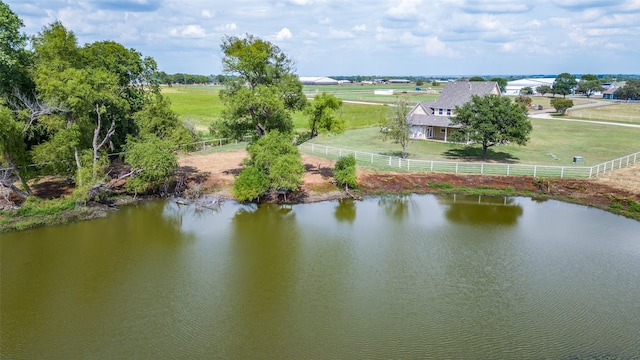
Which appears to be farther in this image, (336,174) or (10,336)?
(336,174)

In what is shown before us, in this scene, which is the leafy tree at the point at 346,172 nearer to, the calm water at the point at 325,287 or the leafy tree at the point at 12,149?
the calm water at the point at 325,287

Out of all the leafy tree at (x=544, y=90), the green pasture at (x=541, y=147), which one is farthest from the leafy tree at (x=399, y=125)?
the leafy tree at (x=544, y=90)

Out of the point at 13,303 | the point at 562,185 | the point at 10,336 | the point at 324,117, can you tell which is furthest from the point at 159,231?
the point at 562,185

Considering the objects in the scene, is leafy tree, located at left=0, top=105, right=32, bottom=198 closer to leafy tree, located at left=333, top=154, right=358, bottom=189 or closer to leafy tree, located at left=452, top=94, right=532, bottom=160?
leafy tree, located at left=333, top=154, right=358, bottom=189

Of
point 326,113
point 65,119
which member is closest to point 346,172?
point 326,113

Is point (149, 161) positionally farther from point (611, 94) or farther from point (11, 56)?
point (611, 94)

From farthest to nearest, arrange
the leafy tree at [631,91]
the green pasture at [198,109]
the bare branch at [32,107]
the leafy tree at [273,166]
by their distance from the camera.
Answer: the leafy tree at [631,91]
the green pasture at [198,109]
the leafy tree at [273,166]
the bare branch at [32,107]

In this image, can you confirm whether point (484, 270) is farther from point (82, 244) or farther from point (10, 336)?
point (82, 244)
